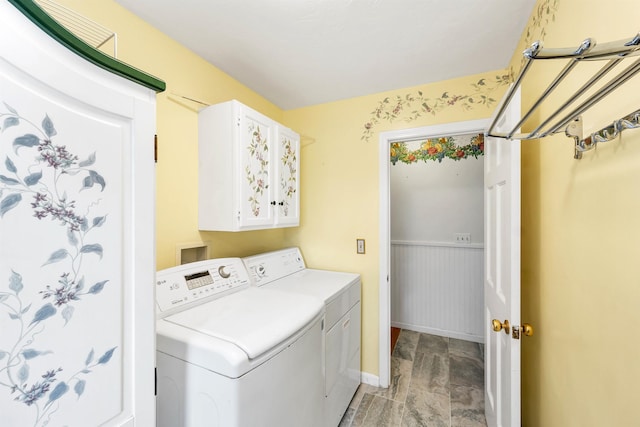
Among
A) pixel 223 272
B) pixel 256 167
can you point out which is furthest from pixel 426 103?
pixel 223 272

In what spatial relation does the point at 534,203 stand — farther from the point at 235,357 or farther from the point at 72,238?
the point at 72,238

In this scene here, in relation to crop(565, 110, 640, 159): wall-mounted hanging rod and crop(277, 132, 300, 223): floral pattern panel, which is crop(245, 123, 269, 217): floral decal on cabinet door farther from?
crop(565, 110, 640, 159): wall-mounted hanging rod

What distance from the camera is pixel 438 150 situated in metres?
3.02

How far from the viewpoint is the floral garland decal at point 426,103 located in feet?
5.91

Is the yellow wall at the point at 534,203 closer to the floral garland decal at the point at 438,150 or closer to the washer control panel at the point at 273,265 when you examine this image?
the washer control panel at the point at 273,265

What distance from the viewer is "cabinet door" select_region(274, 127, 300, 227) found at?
6.41 ft

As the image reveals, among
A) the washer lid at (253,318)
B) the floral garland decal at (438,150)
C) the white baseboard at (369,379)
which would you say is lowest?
the white baseboard at (369,379)

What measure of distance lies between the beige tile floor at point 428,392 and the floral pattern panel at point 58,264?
175 cm

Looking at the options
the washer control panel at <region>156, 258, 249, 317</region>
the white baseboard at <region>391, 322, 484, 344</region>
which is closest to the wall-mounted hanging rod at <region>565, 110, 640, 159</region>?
the washer control panel at <region>156, 258, 249, 317</region>

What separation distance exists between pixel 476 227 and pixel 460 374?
1.48 meters

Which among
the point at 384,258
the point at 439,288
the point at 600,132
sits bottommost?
the point at 439,288

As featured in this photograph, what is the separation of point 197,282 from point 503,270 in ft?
5.21

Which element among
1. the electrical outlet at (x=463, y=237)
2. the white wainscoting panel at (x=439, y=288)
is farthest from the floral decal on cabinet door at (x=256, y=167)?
the electrical outlet at (x=463, y=237)

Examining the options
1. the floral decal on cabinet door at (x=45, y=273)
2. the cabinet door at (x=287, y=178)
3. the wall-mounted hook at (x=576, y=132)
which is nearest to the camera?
the floral decal on cabinet door at (x=45, y=273)
